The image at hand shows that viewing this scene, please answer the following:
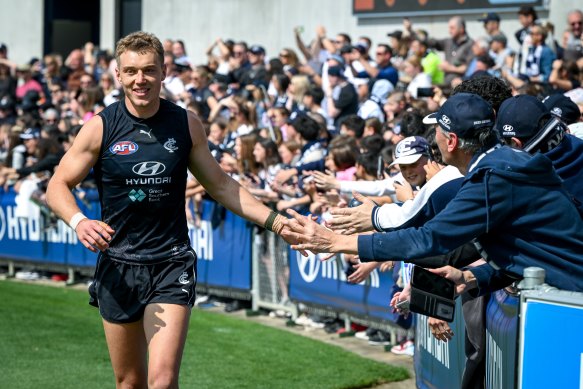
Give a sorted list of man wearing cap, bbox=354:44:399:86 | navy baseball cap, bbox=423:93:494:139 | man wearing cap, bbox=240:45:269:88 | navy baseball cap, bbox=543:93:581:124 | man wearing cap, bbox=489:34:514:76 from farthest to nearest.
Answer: man wearing cap, bbox=240:45:269:88 → man wearing cap, bbox=354:44:399:86 → man wearing cap, bbox=489:34:514:76 → navy baseball cap, bbox=543:93:581:124 → navy baseball cap, bbox=423:93:494:139

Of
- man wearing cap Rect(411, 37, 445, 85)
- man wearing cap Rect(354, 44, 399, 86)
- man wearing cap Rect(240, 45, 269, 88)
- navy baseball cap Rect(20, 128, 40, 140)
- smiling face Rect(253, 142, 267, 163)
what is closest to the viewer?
smiling face Rect(253, 142, 267, 163)

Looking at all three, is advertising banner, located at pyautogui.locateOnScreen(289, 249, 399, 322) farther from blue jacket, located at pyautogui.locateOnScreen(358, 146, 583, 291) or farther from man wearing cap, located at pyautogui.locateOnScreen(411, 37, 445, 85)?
blue jacket, located at pyautogui.locateOnScreen(358, 146, 583, 291)

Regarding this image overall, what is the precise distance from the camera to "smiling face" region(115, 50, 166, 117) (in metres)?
5.96

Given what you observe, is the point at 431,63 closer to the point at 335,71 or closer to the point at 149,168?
the point at 335,71

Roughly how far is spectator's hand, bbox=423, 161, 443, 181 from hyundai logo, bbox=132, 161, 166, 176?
1.86 metres

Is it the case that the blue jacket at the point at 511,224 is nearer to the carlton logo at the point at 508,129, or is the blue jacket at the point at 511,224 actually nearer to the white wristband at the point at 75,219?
the carlton logo at the point at 508,129

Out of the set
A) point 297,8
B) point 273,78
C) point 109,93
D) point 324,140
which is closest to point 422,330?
point 324,140

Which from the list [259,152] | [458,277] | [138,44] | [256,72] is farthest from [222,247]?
[458,277]

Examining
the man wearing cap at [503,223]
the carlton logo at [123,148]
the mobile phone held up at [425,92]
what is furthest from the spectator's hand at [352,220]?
the mobile phone held up at [425,92]

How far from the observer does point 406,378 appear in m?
9.52

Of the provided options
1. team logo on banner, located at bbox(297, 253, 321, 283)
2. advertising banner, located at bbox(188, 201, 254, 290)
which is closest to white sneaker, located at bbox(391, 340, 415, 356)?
team logo on banner, located at bbox(297, 253, 321, 283)

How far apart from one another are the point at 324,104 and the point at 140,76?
32.2 ft

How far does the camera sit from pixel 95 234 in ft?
18.3

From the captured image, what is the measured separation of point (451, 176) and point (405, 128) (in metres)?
3.74
